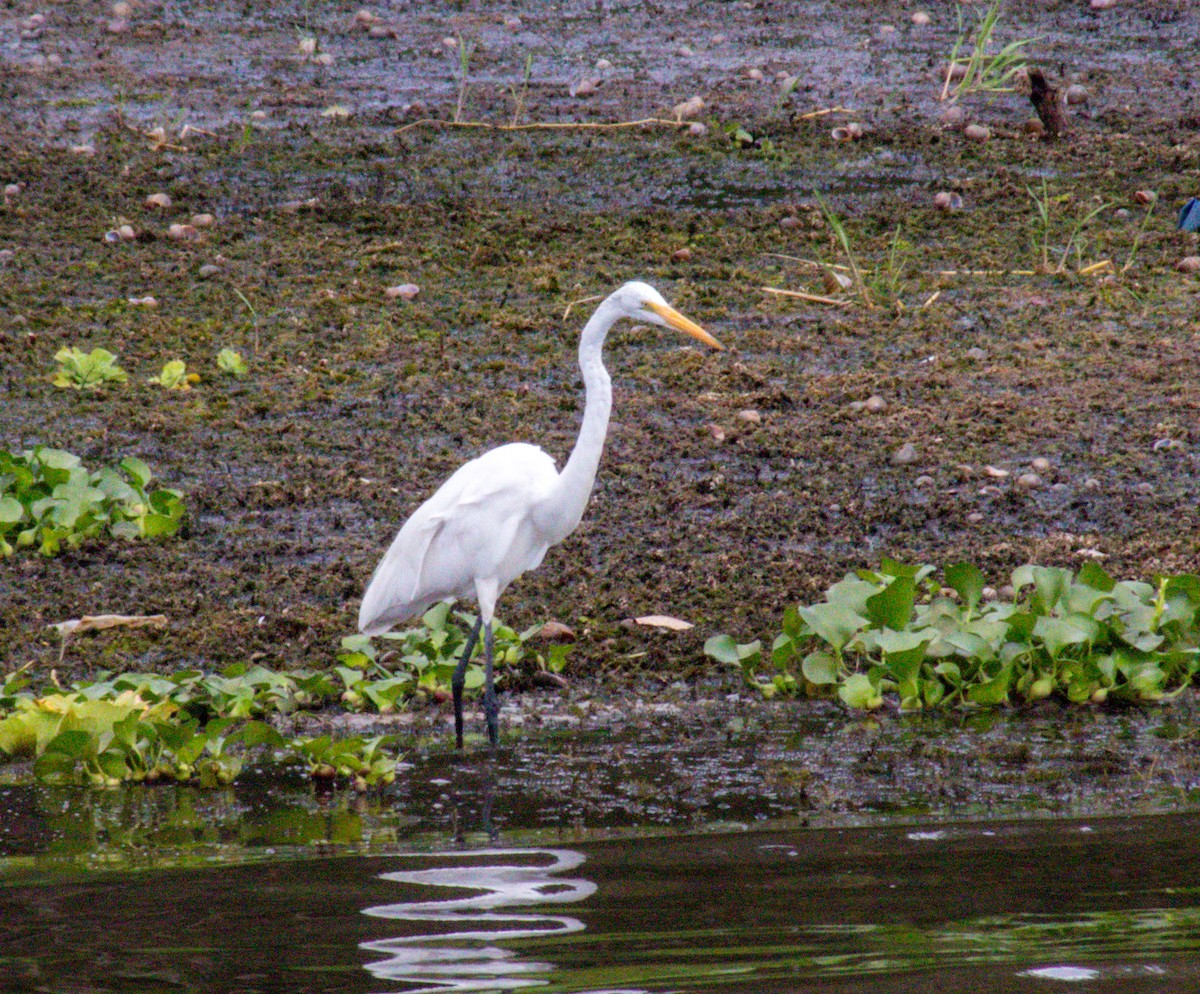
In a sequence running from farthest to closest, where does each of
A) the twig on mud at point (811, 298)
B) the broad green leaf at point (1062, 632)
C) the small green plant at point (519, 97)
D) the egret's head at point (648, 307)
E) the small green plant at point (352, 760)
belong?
the small green plant at point (519, 97), the twig on mud at point (811, 298), the egret's head at point (648, 307), the broad green leaf at point (1062, 632), the small green plant at point (352, 760)

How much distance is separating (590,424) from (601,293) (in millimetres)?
3128

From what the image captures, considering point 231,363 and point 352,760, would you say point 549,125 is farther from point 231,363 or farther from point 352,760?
point 352,760

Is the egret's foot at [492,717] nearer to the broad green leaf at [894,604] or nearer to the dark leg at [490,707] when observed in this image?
the dark leg at [490,707]

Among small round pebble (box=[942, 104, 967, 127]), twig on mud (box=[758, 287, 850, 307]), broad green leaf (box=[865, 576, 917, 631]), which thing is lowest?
broad green leaf (box=[865, 576, 917, 631])

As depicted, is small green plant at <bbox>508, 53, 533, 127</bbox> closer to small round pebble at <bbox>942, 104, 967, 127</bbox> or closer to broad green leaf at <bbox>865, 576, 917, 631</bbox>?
small round pebble at <bbox>942, 104, 967, 127</bbox>

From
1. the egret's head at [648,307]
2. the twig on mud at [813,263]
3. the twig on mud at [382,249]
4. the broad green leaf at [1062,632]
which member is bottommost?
the broad green leaf at [1062,632]

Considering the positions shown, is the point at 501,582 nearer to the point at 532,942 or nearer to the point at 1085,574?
the point at 1085,574

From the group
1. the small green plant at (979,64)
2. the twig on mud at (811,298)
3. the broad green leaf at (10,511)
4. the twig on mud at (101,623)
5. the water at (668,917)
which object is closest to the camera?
the water at (668,917)

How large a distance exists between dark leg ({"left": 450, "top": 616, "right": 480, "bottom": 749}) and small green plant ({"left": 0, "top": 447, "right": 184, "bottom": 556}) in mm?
1401

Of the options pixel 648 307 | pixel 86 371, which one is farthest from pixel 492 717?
pixel 86 371

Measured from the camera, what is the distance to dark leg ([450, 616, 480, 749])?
189 inches

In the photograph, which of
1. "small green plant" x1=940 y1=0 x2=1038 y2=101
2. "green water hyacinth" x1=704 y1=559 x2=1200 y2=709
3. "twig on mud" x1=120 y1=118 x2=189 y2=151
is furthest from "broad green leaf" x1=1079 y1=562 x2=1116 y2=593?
"twig on mud" x1=120 y1=118 x2=189 y2=151

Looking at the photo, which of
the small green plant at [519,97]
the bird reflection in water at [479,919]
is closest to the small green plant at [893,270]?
the small green plant at [519,97]

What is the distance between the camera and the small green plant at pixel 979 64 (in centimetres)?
947
